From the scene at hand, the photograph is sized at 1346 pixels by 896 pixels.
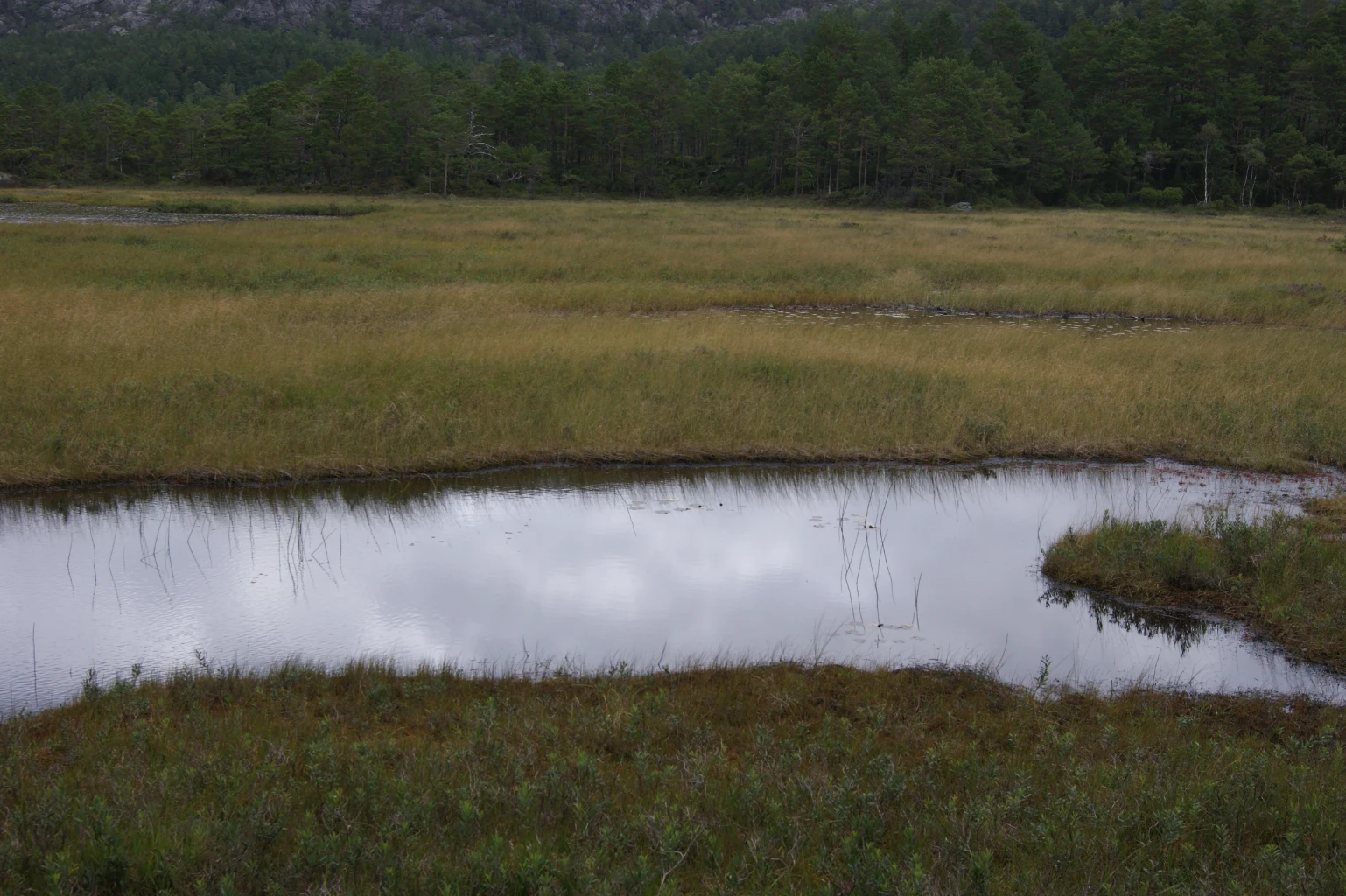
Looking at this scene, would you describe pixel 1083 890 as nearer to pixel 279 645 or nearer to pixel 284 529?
pixel 279 645

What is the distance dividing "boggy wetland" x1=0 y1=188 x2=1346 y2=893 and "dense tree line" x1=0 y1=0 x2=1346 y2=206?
5575cm

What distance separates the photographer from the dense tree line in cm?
7506

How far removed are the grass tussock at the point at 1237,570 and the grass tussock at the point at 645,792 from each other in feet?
5.70

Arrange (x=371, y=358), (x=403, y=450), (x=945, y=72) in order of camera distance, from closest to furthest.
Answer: (x=403, y=450) → (x=371, y=358) → (x=945, y=72)

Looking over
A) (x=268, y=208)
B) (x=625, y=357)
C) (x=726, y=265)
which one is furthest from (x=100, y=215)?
(x=625, y=357)

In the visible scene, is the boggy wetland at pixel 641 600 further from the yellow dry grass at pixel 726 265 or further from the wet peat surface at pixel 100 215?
the wet peat surface at pixel 100 215

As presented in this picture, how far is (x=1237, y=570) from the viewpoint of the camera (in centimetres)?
955

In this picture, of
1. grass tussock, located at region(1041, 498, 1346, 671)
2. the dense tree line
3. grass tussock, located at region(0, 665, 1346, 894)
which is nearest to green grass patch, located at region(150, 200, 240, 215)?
the dense tree line

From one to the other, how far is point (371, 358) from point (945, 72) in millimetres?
72785

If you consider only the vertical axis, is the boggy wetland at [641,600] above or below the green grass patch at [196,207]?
below

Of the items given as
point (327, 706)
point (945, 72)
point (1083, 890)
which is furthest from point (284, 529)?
point (945, 72)

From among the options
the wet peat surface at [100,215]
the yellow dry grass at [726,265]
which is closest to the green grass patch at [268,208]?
the wet peat surface at [100,215]

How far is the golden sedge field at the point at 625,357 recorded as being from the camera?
1335 cm

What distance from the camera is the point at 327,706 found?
21.5 feet
